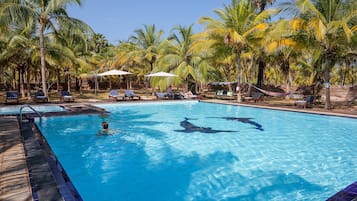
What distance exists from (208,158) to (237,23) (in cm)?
1219

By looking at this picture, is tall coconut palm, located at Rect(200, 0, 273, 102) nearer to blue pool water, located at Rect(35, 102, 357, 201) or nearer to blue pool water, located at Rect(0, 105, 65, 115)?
blue pool water, located at Rect(35, 102, 357, 201)

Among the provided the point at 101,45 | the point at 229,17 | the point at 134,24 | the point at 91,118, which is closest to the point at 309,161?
the point at 91,118

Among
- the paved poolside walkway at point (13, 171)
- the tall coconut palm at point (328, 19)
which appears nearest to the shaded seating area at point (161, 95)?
the tall coconut palm at point (328, 19)

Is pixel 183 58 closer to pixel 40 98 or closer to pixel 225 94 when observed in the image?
pixel 225 94

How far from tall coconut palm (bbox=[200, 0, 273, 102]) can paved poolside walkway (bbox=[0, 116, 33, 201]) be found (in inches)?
500

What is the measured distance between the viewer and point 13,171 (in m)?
4.11

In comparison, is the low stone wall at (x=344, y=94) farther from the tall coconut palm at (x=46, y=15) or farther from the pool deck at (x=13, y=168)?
the pool deck at (x=13, y=168)

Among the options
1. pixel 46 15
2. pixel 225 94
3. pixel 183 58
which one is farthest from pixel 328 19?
pixel 46 15

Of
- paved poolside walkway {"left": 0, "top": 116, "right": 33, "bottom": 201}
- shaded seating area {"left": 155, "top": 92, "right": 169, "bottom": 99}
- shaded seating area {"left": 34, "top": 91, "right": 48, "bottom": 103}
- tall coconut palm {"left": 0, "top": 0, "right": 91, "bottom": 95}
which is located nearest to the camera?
paved poolside walkway {"left": 0, "top": 116, "right": 33, "bottom": 201}

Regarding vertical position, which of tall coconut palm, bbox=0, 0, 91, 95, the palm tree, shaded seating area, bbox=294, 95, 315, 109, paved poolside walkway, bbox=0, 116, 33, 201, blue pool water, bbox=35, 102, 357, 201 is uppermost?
tall coconut palm, bbox=0, 0, 91, 95

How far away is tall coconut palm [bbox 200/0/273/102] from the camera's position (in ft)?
53.5

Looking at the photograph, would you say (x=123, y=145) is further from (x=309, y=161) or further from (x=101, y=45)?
(x=101, y=45)

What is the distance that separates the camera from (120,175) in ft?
18.7

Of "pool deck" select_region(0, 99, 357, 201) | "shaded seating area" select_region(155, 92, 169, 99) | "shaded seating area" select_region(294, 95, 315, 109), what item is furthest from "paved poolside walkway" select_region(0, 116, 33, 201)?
"shaded seating area" select_region(155, 92, 169, 99)
